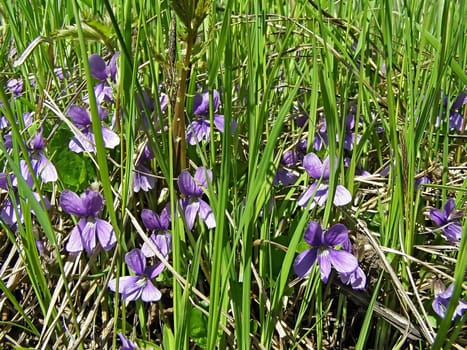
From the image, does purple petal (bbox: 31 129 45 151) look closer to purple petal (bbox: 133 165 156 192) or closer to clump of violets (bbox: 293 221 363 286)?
Answer: purple petal (bbox: 133 165 156 192)

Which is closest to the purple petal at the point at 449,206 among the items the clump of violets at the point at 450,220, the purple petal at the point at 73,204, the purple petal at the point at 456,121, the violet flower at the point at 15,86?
the clump of violets at the point at 450,220

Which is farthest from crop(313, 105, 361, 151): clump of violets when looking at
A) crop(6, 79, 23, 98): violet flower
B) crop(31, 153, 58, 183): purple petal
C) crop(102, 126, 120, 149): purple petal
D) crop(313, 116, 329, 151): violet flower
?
crop(6, 79, 23, 98): violet flower

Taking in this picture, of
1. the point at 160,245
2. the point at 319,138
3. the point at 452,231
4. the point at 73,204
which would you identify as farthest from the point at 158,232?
the point at 452,231

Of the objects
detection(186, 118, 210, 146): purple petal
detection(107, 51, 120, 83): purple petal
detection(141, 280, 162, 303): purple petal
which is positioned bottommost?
detection(141, 280, 162, 303): purple petal

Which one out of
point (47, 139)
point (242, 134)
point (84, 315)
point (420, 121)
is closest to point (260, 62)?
point (242, 134)

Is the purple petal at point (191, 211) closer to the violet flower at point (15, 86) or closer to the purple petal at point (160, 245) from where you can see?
the purple petal at point (160, 245)

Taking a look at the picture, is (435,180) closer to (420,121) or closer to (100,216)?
(420,121)
